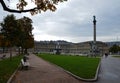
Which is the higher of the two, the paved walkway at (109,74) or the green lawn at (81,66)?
the green lawn at (81,66)

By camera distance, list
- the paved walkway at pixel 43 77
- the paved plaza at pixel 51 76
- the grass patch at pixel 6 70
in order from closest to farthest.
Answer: the paved walkway at pixel 43 77
the paved plaza at pixel 51 76
the grass patch at pixel 6 70

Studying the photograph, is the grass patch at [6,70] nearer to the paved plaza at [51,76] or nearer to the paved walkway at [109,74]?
the paved plaza at [51,76]

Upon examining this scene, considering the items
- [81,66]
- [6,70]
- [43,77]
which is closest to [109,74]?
[43,77]

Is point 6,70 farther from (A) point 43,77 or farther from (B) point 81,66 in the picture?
(B) point 81,66

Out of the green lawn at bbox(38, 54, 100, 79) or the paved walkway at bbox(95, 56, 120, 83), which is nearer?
the paved walkway at bbox(95, 56, 120, 83)

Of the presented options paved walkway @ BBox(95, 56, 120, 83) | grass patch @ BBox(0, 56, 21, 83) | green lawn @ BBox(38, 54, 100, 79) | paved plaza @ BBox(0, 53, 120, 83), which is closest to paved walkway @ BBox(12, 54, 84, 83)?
paved plaza @ BBox(0, 53, 120, 83)

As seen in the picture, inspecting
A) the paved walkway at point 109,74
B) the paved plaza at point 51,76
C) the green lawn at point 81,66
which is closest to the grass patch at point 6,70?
the paved plaza at point 51,76

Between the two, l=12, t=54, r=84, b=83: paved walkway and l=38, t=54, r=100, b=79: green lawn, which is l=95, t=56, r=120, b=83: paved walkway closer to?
l=38, t=54, r=100, b=79: green lawn

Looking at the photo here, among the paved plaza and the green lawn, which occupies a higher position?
the green lawn

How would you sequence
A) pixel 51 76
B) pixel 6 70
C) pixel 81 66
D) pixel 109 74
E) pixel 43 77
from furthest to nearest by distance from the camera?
pixel 81 66, pixel 6 70, pixel 109 74, pixel 51 76, pixel 43 77

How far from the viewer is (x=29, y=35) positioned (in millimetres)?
74625

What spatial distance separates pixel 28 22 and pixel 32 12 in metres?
56.1

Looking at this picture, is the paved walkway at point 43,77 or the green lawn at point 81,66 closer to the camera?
the paved walkway at point 43,77

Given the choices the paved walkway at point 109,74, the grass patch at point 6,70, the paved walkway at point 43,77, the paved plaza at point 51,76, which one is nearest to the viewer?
the paved walkway at point 43,77
